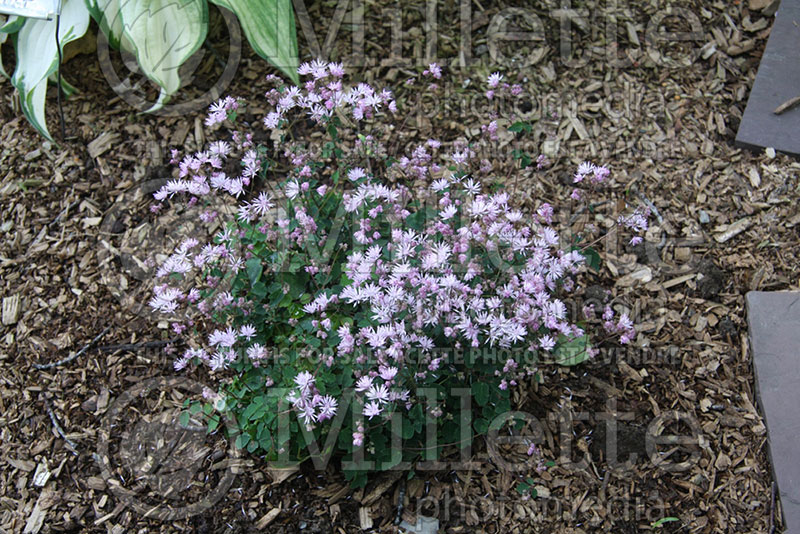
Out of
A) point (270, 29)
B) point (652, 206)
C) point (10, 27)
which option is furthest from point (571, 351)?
point (10, 27)

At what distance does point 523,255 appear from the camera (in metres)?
2.03

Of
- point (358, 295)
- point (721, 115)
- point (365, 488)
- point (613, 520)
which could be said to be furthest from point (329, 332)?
point (721, 115)

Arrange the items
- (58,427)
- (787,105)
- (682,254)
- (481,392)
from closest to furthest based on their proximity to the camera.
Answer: (481,392), (58,427), (682,254), (787,105)

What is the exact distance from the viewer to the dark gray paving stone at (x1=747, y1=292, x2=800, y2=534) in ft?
7.22

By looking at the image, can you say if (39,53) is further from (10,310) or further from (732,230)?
(732,230)

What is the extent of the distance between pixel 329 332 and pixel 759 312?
62.9 inches

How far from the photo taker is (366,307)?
1980mm

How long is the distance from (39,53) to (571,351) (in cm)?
240

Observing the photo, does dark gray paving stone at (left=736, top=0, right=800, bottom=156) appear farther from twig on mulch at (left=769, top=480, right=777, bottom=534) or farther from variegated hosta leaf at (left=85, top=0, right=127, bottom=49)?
variegated hosta leaf at (left=85, top=0, right=127, bottom=49)

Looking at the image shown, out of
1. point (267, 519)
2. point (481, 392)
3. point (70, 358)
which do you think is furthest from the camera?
point (70, 358)

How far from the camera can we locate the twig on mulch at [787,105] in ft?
9.50

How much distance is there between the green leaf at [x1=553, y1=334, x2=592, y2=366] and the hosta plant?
1422 mm

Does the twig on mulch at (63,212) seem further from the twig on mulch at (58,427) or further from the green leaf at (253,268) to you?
the green leaf at (253,268)

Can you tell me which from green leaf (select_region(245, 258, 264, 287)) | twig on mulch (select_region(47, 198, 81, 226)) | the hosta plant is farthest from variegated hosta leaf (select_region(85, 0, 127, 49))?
green leaf (select_region(245, 258, 264, 287))
